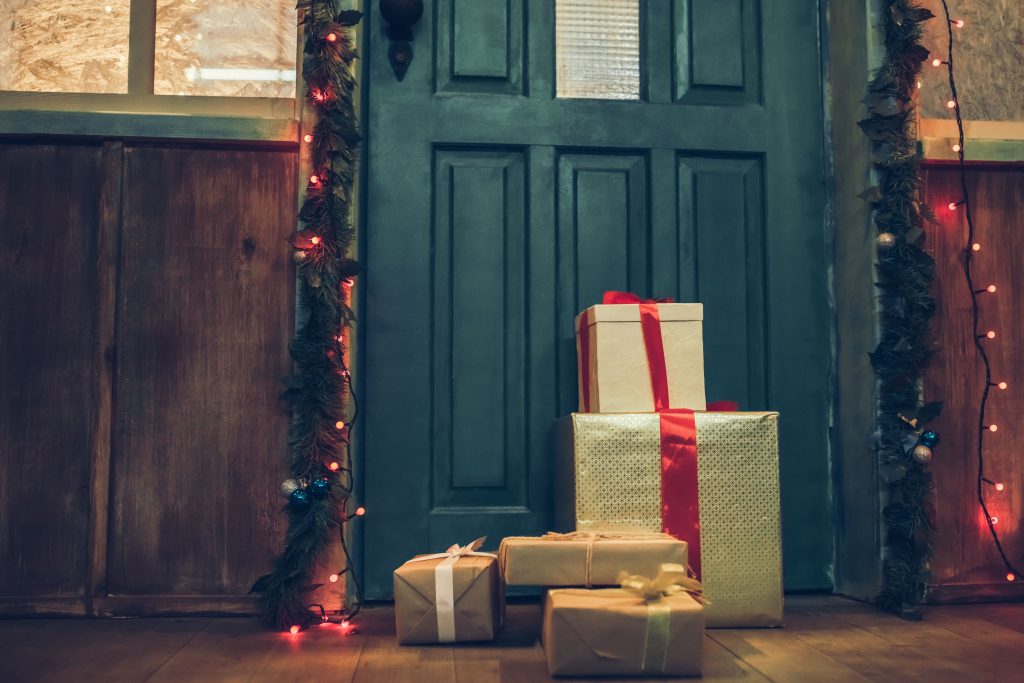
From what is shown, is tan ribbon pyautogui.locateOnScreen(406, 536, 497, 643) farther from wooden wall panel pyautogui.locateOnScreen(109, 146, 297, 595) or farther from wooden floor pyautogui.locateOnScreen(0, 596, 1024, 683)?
wooden wall panel pyautogui.locateOnScreen(109, 146, 297, 595)

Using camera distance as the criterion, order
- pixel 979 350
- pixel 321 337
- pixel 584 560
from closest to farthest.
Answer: pixel 584 560, pixel 321 337, pixel 979 350

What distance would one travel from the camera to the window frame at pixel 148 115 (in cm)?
250

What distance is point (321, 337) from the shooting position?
241cm

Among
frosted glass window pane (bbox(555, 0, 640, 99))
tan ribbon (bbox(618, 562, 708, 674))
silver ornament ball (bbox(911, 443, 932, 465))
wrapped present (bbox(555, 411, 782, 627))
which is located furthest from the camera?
frosted glass window pane (bbox(555, 0, 640, 99))

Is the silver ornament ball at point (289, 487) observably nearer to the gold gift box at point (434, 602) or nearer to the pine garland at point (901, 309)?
the gold gift box at point (434, 602)

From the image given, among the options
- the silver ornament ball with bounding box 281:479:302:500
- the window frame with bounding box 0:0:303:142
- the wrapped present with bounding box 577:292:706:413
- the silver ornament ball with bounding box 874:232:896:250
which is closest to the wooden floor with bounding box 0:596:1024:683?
the silver ornament ball with bounding box 281:479:302:500

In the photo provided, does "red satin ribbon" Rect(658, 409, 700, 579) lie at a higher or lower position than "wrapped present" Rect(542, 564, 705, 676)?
higher

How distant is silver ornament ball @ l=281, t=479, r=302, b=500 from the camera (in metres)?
2.32

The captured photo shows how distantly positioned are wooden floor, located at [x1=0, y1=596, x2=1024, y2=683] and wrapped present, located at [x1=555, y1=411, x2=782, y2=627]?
116 mm

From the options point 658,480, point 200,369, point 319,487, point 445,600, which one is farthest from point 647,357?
point 200,369

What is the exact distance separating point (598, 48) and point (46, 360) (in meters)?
1.77

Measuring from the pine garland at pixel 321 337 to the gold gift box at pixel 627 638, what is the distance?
0.78m

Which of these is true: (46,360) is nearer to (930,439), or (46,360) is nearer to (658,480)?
(658,480)

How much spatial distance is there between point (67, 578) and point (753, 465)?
1.78m
